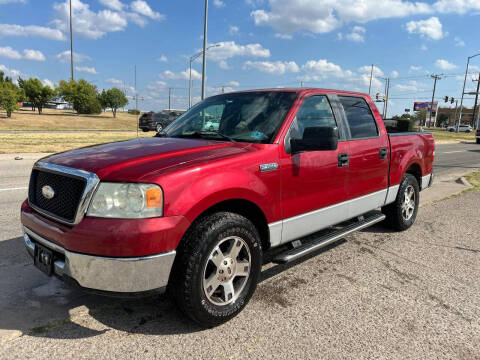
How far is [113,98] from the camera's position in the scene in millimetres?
55969

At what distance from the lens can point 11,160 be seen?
11.8 metres

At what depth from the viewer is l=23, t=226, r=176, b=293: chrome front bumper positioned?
2404mm

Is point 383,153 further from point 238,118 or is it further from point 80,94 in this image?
point 80,94

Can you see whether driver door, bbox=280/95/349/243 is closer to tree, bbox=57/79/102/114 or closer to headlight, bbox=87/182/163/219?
headlight, bbox=87/182/163/219

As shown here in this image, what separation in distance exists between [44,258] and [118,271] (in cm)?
71

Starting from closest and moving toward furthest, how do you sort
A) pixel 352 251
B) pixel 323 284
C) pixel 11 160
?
1. pixel 323 284
2. pixel 352 251
3. pixel 11 160

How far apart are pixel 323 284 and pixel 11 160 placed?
38.0 feet

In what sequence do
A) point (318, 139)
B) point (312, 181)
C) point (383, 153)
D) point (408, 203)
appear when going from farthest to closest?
point (408, 203)
point (383, 153)
point (312, 181)
point (318, 139)

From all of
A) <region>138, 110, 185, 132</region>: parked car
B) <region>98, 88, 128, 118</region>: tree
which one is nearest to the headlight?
<region>138, 110, 185, 132</region>: parked car

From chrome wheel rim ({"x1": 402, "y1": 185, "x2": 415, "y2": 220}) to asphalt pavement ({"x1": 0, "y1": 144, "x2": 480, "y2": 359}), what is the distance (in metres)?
0.99

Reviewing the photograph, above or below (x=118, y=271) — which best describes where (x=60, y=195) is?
above

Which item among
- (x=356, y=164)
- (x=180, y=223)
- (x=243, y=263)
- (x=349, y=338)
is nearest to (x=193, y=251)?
(x=180, y=223)

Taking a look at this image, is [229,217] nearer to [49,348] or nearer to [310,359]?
[310,359]

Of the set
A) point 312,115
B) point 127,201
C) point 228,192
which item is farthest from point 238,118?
point 127,201
